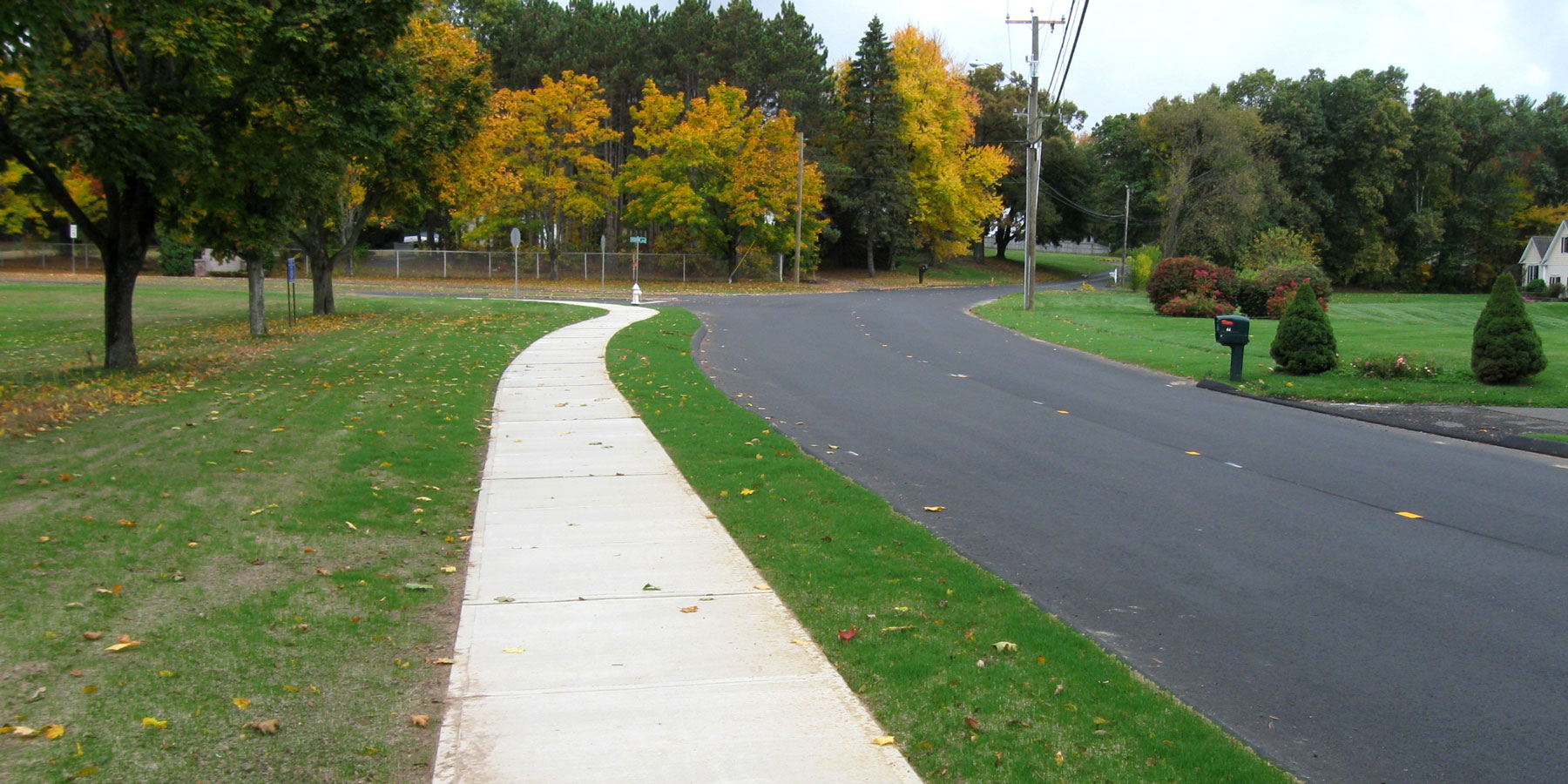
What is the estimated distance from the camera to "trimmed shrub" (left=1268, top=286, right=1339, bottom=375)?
18.3m

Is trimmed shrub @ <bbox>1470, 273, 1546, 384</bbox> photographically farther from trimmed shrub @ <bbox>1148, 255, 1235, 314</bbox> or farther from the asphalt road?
trimmed shrub @ <bbox>1148, 255, 1235, 314</bbox>

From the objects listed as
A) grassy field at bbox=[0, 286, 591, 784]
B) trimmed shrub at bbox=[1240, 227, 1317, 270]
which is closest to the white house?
trimmed shrub at bbox=[1240, 227, 1317, 270]

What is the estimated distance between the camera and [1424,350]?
75.5ft

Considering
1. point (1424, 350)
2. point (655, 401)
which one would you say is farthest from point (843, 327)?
point (655, 401)

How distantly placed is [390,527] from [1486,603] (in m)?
7.12

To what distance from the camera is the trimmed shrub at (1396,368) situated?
17.6 metres

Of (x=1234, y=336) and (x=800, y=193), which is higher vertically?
(x=800, y=193)

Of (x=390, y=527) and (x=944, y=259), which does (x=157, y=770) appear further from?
(x=944, y=259)

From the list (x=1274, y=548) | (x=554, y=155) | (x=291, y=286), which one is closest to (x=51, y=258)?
(x=554, y=155)

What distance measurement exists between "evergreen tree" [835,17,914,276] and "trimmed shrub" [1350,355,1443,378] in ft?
158

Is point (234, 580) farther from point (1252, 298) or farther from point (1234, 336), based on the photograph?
point (1252, 298)

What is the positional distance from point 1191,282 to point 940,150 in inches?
1225

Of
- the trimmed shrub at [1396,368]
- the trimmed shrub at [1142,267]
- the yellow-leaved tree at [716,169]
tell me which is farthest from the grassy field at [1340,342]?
the yellow-leaved tree at [716,169]

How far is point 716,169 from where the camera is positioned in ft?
179
